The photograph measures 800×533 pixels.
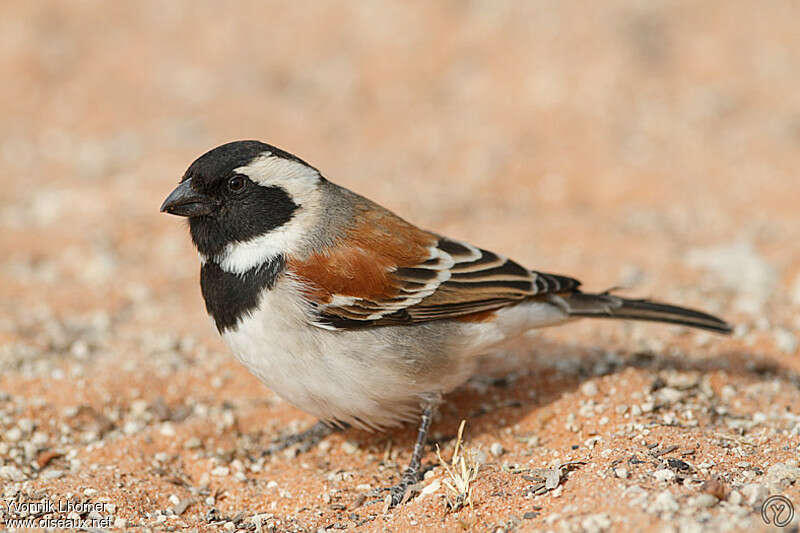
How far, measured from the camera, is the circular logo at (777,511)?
3.44 meters

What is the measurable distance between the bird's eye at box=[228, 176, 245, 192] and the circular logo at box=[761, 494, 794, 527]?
303 centimetres

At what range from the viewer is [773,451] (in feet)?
14.6

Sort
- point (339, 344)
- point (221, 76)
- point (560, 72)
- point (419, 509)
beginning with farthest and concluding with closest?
point (221, 76), point (560, 72), point (339, 344), point (419, 509)

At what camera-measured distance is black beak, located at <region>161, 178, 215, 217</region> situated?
455 cm

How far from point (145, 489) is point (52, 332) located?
8.39 feet

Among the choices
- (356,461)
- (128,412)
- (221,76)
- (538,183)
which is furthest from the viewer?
(221,76)

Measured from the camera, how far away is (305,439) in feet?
17.9

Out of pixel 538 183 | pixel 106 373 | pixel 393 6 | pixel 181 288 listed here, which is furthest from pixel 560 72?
pixel 106 373

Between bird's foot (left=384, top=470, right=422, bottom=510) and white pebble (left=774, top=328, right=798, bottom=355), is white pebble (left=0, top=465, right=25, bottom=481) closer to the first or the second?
bird's foot (left=384, top=470, right=422, bottom=510)

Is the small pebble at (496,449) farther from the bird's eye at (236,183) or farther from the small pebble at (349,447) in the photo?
the bird's eye at (236,183)

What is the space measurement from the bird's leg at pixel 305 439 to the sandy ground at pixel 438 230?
0.32 feet

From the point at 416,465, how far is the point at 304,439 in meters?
0.95

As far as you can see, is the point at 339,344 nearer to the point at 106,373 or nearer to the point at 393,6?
the point at 106,373

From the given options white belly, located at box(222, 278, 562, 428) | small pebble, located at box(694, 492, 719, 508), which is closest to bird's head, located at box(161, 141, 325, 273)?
white belly, located at box(222, 278, 562, 428)
